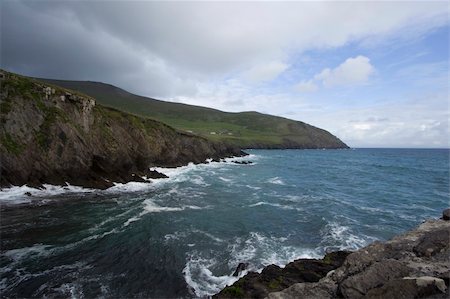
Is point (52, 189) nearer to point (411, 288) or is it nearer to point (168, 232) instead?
point (168, 232)

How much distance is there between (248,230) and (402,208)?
2631cm

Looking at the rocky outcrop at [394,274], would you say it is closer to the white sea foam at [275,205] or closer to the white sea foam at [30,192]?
the white sea foam at [275,205]

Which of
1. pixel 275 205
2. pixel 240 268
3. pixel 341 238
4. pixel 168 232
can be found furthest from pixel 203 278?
pixel 275 205

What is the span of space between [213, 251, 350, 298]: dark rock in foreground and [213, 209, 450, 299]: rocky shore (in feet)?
0.17

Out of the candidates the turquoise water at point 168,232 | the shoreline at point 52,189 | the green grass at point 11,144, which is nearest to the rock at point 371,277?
the turquoise water at point 168,232

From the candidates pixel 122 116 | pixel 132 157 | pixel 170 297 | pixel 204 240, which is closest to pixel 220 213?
pixel 204 240

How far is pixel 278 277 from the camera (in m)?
16.7

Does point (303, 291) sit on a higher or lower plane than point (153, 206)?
higher

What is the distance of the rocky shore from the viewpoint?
8.83 meters

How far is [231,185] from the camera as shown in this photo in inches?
2267

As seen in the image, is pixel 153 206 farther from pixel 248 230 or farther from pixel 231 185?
pixel 231 185

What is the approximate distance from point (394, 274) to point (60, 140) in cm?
4883

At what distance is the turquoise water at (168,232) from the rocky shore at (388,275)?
24.5 ft

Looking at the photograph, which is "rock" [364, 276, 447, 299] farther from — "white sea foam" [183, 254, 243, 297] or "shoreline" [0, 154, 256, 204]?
"shoreline" [0, 154, 256, 204]
